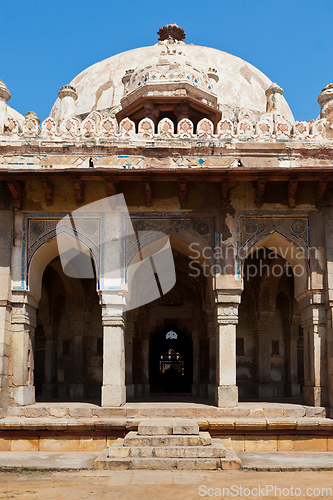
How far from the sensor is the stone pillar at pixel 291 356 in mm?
12695

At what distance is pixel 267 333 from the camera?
41.0 ft

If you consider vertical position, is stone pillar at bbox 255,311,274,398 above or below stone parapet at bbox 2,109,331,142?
below

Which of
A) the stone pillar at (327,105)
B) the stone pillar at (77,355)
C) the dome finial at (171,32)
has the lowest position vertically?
the stone pillar at (77,355)

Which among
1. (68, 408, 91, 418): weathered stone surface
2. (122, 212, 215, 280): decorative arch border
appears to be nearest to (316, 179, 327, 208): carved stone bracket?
(122, 212, 215, 280): decorative arch border

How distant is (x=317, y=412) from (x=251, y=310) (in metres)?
4.21

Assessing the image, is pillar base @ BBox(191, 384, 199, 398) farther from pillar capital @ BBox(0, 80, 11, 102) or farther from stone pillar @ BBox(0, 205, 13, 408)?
pillar capital @ BBox(0, 80, 11, 102)

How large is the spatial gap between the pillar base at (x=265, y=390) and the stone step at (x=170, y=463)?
535cm

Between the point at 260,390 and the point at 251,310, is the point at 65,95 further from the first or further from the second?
the point at 260,390

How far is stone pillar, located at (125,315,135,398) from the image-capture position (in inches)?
476

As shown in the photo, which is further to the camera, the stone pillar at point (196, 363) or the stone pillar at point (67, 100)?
the stone pillar at point (67, 100)

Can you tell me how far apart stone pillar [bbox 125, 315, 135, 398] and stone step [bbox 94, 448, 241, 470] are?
16.8 feet

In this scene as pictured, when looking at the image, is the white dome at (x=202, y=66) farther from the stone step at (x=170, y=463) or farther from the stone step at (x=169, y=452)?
the stone step at (x=170, y=463)

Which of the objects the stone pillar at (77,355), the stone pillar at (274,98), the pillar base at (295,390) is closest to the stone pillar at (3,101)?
the stone pillar at (77,355)

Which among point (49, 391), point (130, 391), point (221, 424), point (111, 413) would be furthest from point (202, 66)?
point (221, 424)
